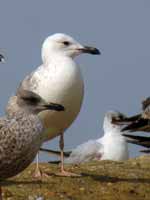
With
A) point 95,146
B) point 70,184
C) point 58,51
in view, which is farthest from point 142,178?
point 95,146

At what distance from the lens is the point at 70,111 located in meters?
10.9

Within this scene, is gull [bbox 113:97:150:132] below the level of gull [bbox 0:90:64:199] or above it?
above

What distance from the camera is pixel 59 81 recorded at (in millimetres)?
10781

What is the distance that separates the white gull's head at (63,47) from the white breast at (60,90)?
232 millimetres

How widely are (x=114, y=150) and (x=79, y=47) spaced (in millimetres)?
4959

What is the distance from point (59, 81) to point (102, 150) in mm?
5227

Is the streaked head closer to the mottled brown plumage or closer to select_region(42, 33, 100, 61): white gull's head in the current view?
the mottled brown plumage

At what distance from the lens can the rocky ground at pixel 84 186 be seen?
970 centimetres

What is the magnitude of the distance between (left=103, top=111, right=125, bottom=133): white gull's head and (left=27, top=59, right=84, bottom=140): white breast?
17.5 ft

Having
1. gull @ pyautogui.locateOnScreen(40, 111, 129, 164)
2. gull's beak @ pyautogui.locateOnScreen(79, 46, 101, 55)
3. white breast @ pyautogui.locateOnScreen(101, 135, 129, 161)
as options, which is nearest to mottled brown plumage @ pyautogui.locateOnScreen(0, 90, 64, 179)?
gull's beak @ pyautogui.locateOnScreen(79, 46, 101, 55)

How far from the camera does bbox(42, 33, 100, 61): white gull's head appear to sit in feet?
37.0

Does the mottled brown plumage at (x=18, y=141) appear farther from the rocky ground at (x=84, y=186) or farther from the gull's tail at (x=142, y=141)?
the gull's tail at (x=142, y=141)

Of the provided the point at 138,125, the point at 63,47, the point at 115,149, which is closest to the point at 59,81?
the point at 63,47

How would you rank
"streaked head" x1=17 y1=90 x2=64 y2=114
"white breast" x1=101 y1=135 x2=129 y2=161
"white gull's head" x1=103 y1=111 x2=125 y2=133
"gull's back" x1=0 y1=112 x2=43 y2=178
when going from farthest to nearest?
"white gull's head" x1=103 y1=111 x2=125 y2=133 < "white breast" x1=101 y1=135 x2=129 y2=161 < "streaked head" x1=17 y1=90 x2=64 y2=114 < "gull's back" x1=0 y1=112 x2=43 y2=178
